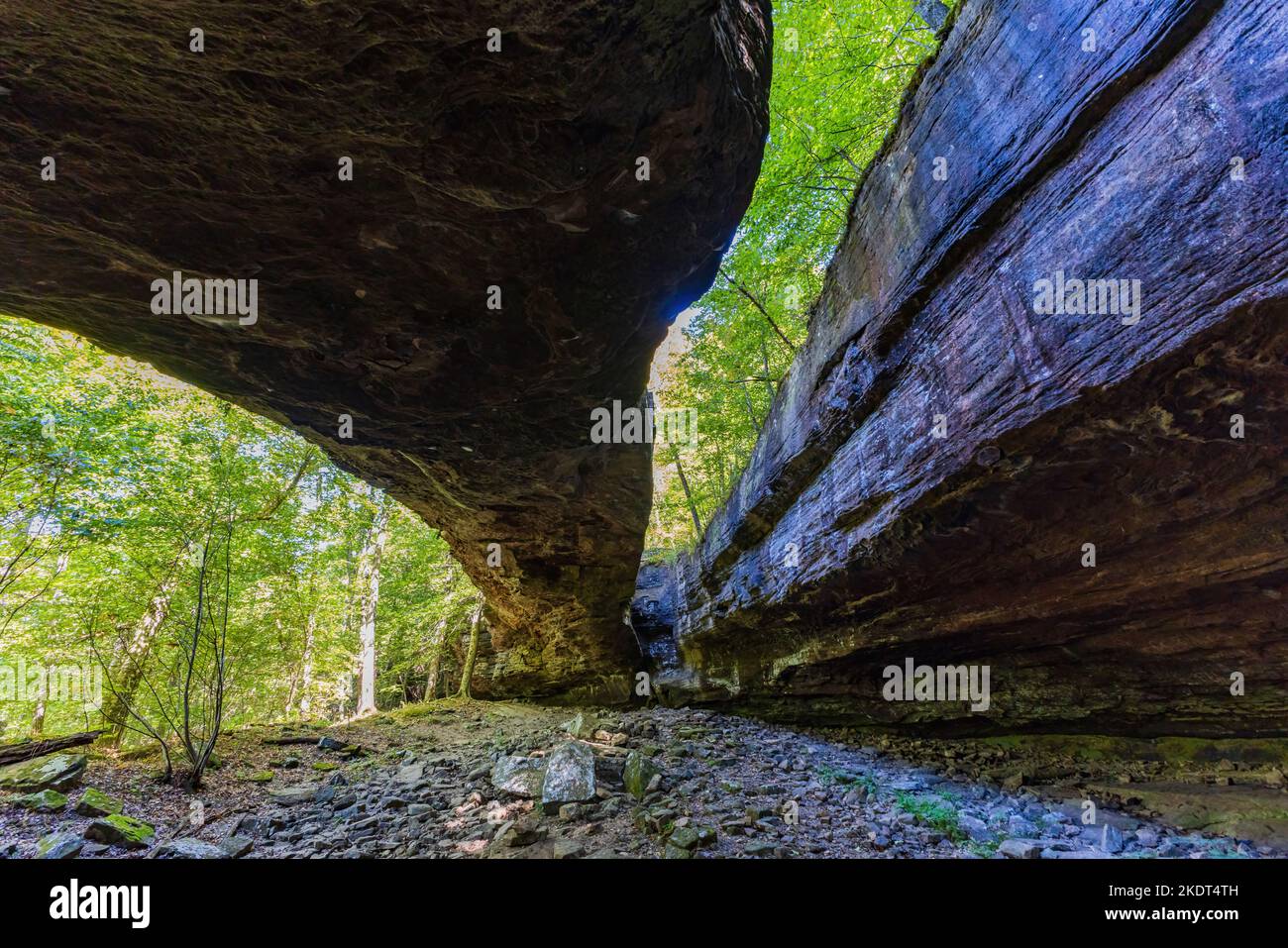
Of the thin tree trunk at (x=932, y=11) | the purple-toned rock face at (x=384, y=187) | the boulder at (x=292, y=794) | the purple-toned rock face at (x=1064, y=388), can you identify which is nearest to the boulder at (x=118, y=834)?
the boulder at (x=292, y=794)

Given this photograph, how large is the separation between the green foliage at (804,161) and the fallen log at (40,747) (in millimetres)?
12267

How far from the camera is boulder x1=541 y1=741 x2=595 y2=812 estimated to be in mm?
4406

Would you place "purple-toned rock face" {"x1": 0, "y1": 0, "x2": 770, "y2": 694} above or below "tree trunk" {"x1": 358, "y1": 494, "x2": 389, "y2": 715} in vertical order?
above

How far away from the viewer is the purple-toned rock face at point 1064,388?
8.54 ft

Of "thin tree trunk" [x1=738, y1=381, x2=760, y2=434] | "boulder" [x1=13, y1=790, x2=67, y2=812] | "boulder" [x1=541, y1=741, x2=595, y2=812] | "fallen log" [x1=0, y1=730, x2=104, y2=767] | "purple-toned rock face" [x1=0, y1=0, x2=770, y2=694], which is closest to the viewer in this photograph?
"purple-toned rock face" [x1=0, y1=0, x2=770, y2=694]

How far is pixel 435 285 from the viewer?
446 cm

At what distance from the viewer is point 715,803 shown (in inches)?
181

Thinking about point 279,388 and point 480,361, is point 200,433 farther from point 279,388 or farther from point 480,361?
point 480,361

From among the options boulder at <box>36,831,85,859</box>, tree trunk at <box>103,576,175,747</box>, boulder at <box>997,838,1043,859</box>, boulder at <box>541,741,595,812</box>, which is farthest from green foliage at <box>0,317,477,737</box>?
boulder at <box>997,838,1043,859</box>

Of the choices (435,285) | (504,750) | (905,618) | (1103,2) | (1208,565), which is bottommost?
(504,750)

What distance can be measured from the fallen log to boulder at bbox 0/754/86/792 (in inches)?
8.0

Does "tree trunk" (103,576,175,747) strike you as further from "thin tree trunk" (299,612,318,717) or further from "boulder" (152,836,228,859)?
"thin tree trunk" (299,612,318,717)

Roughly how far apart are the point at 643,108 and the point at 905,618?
6.53 meters
